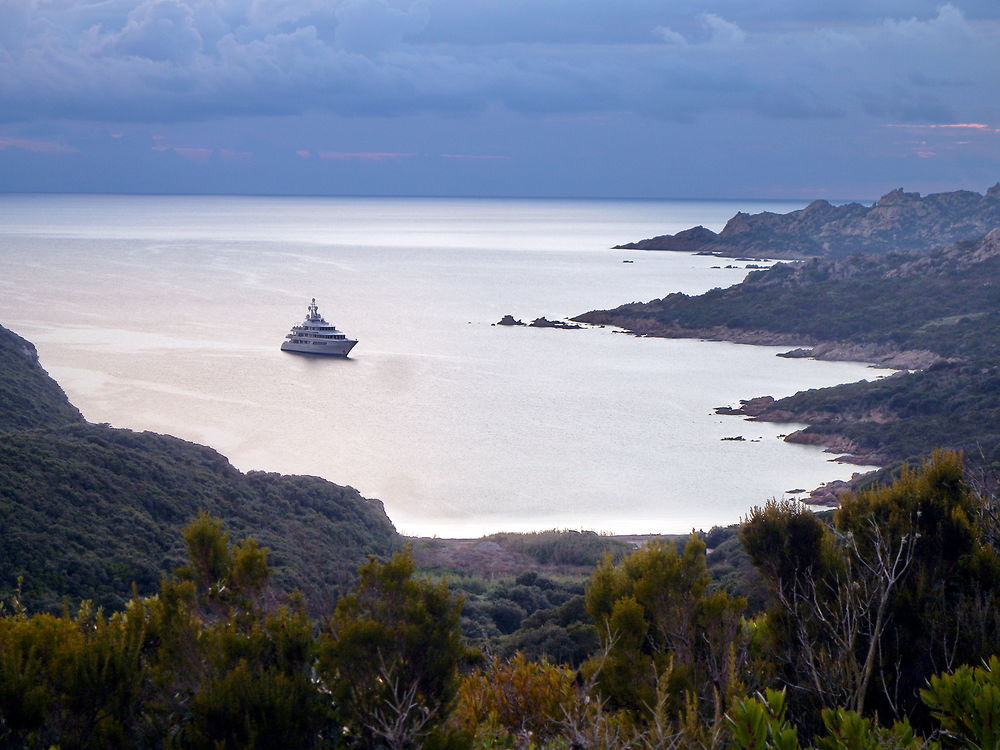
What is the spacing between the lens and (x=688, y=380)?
4356cm

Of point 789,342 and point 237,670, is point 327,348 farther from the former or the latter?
point 237,670

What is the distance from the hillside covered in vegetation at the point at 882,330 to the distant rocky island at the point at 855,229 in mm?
43842

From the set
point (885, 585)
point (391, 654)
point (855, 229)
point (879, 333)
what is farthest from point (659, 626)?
point (855, 229)

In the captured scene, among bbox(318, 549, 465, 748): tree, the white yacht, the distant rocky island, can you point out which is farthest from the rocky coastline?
the distant rocky island

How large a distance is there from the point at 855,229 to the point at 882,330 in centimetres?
7122

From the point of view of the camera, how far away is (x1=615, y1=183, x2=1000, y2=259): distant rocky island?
11262 centimetres

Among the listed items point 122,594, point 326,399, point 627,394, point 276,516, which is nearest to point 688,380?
point 627,394

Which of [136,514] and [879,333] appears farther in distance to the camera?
[879,333]

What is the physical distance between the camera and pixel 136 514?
15.3 m

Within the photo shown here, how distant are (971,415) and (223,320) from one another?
40.5 m

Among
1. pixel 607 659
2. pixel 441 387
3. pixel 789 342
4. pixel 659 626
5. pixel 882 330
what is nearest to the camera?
pixel 607 659

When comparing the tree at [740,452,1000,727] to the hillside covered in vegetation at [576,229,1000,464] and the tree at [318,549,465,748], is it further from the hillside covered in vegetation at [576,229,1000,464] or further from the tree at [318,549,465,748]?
the hillside covered in vegetation at [576,229,1000,464]

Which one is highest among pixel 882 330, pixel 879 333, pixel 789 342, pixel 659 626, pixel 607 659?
pixel 882 330

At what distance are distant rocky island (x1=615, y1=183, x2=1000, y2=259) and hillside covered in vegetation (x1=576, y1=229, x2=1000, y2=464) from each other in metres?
43.8
